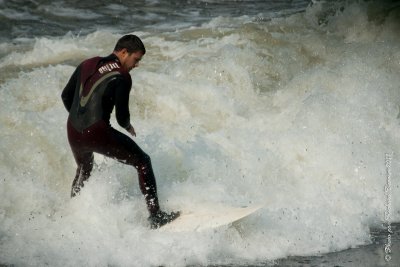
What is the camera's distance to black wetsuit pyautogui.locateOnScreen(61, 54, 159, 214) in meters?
6.03

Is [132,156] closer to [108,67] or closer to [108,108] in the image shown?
[108,108]

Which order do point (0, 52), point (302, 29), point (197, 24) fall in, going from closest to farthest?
point (0, 52), point (302, 29), point (197, 24)

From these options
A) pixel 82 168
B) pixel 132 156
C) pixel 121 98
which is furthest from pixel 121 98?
pixel 82 168

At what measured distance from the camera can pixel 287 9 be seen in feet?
56.6

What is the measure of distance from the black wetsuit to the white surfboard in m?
0.21

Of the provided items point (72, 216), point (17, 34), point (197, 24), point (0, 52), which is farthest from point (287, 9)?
point (72, 216)

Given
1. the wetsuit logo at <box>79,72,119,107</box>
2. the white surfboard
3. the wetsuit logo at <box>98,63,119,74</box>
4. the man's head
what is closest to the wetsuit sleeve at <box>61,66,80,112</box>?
the wetsuit logo at <box>79,72,119,107</box>

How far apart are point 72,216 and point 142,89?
3119 mm

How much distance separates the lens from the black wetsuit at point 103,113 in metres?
6.03

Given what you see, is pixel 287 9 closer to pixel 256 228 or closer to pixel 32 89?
pixel 32 89

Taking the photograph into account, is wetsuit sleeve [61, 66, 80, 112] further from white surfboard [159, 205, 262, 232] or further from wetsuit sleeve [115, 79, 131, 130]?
white surfboard [159, 205, 262, 232]

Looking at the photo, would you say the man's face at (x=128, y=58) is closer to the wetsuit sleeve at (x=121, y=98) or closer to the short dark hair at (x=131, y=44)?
the short dark hair at (x=131, y=44)

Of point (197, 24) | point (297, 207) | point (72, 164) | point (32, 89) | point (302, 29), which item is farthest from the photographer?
point (197, 24)

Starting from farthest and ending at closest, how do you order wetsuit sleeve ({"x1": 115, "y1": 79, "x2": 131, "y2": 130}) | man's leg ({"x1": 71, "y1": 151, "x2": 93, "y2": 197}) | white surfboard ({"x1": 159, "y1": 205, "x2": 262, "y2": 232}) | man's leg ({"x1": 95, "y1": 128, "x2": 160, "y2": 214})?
man's leg ({"x1": 71, "y1": 151, "x2": 93, "y2": 197}) → white surfboard ({"x1": 159, "y1": 205, "x2": 262, "y2": 232}) → man's leg ({"x1": 95, "y1": 128, "x2": 160, "y2": 214}) → wetsuit sleeve ({"x1": 115, "y1": 79, "x2": 131, "y2": 130})
